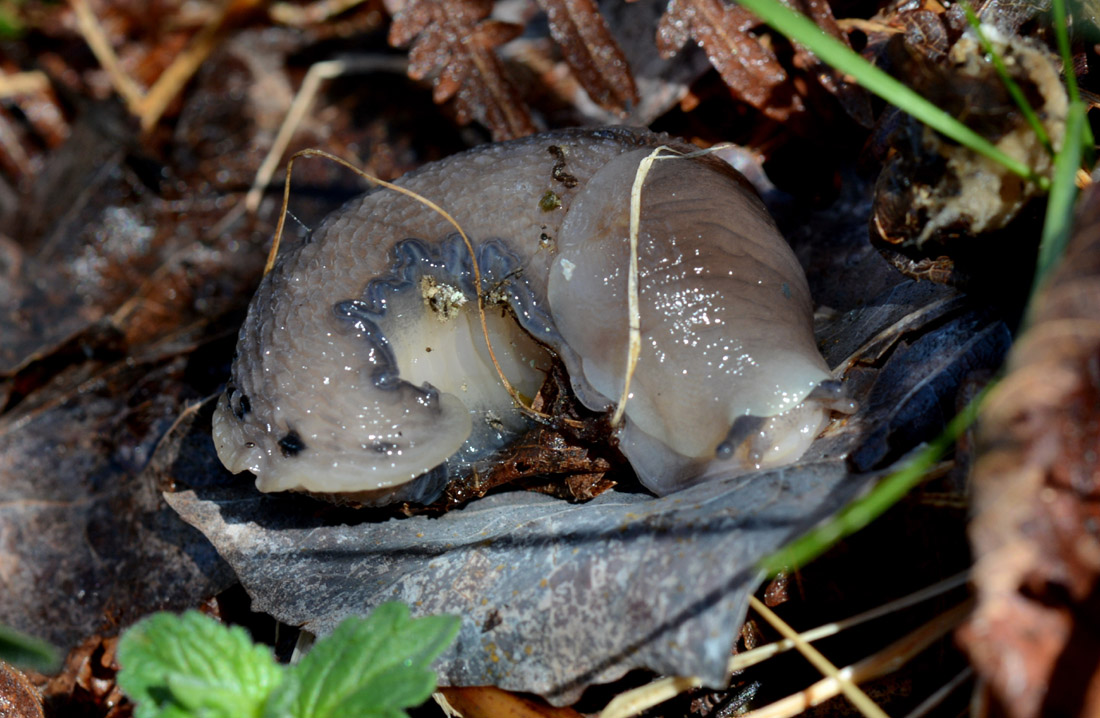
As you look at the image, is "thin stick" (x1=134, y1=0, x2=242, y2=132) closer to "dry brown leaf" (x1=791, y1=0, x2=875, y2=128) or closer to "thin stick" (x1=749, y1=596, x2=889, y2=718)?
"dry brown leaf" (x1=791, y1=0, x2=875, y2=128)

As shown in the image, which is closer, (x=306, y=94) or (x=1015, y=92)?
(x=1015, y=92)

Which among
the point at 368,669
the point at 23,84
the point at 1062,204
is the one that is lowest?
the point at 368,669

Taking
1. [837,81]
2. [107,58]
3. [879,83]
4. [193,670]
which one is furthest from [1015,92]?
[107,58]

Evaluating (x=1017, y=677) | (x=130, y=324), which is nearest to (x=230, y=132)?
(x=130, y=324)

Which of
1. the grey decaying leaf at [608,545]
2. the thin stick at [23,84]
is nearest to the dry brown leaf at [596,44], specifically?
the grey decaying leaf at [608,545]

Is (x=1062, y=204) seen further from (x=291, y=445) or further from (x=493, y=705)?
(x=291, y=445)

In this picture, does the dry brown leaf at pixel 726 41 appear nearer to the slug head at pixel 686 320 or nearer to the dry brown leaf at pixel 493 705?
the slug head at pixel 686 320
